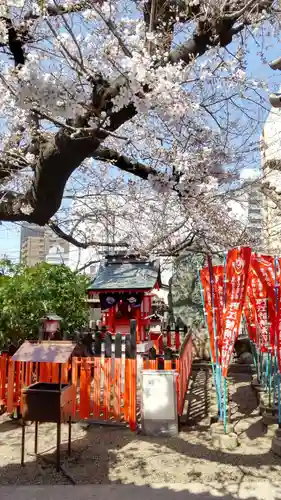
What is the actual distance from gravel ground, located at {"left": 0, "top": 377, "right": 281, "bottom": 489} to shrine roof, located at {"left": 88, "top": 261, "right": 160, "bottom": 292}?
26.5 feet

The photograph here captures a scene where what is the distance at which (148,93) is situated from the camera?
137 inches

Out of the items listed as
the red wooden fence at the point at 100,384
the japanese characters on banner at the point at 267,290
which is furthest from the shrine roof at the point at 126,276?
the red wooden fence at the point at 100,384

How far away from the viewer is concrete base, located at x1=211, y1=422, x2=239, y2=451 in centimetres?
596

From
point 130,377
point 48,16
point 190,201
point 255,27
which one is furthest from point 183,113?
point 130,377

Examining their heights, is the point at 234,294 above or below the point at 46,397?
above

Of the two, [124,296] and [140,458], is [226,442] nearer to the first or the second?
[140,458]

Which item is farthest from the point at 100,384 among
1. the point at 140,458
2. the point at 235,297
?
the point at 235,297

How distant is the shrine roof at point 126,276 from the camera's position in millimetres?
14961

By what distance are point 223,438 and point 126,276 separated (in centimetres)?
1027

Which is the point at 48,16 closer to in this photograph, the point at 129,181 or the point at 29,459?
the point at 129,181

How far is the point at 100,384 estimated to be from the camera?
7.07m

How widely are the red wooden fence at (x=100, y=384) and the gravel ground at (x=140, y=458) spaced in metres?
0.30

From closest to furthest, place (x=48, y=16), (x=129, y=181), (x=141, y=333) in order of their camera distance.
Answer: (x=48, y=16) < (x=129, y=181) < (x=141, y=333)

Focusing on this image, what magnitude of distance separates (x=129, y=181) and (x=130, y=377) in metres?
3.57
